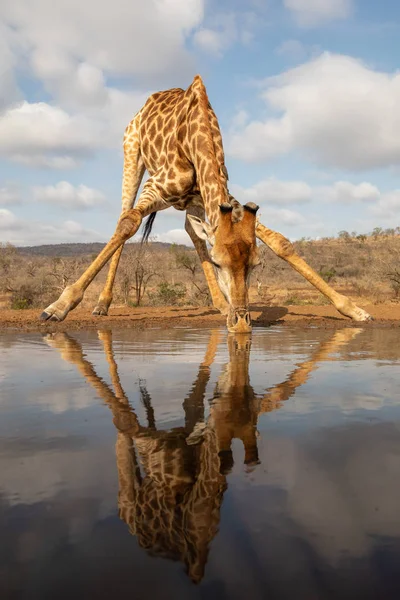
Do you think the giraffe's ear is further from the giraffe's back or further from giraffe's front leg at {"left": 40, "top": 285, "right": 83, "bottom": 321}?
giraffe's front leg at {"left": 40, "top": 285, "right": 83, "bottom": 321}

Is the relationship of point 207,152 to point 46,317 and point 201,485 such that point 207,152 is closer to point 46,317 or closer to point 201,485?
point 46,317

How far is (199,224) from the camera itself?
8.71 metres

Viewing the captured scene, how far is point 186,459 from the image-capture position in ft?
9.08

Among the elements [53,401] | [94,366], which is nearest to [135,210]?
[94,366]

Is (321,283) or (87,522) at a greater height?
(321,283)

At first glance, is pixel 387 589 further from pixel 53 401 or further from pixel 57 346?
pixel 57 346

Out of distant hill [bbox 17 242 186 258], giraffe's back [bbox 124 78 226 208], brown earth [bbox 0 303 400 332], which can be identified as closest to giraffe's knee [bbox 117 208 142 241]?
giraffe's back [bbox 124 78 226 208]

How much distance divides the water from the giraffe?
10.1 feet

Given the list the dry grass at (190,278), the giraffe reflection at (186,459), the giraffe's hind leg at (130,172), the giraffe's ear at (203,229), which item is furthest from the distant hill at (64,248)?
the giraffe reflection at (186,459)

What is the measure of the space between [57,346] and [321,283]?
5.38 metres

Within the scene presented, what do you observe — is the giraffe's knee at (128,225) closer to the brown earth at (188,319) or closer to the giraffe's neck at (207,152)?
the giraffe's neck at (207,152)

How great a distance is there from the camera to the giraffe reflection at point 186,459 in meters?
1.97

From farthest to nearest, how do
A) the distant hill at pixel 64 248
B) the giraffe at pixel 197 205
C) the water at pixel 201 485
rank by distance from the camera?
the distant hill at pixel 64 248
the giraffe at pixel 197 205
the water at pixel 201 485

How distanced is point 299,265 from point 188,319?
3.17 metres
